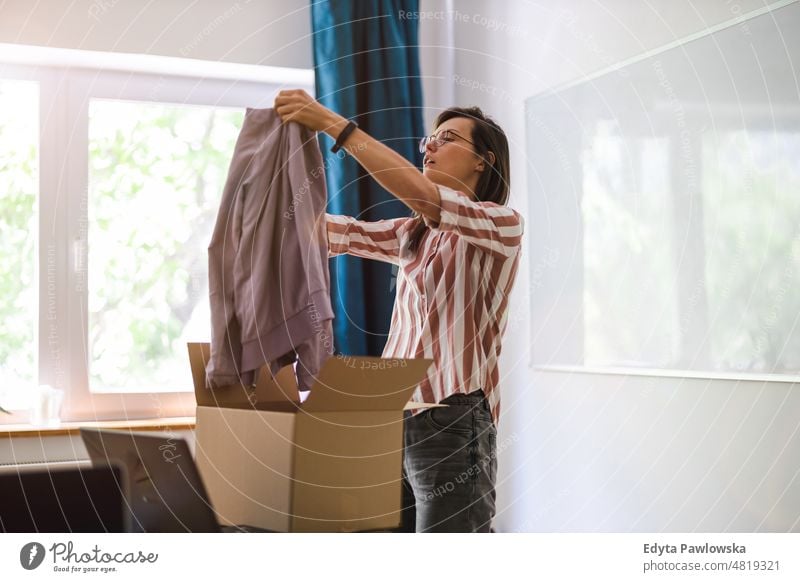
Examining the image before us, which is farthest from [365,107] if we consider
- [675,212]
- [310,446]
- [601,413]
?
[310,446]

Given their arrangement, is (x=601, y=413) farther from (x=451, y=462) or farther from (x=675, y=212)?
(x=451, y=462)

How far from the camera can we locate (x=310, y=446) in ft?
3.42

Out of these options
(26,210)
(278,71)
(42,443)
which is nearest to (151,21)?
(278,71)

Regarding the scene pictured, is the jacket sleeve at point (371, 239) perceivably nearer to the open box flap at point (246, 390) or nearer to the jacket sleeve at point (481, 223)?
the jacket sleeve at point (481, 223)

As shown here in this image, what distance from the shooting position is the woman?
51.1 inches

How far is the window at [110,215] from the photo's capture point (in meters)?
2.15

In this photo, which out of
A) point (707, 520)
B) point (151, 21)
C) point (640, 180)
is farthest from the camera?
point (151, 21)

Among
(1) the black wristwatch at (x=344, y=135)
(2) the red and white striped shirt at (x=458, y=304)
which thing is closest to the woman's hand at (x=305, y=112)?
(1) the black wristwatch at (x=344, y=135)

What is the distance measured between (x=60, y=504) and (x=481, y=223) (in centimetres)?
76

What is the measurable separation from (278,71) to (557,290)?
2.98 ft

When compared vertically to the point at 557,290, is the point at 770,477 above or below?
below

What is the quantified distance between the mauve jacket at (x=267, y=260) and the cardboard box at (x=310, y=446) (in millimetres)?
50

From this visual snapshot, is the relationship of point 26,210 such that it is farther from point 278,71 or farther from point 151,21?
point 278,71

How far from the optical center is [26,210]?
2172 mm
